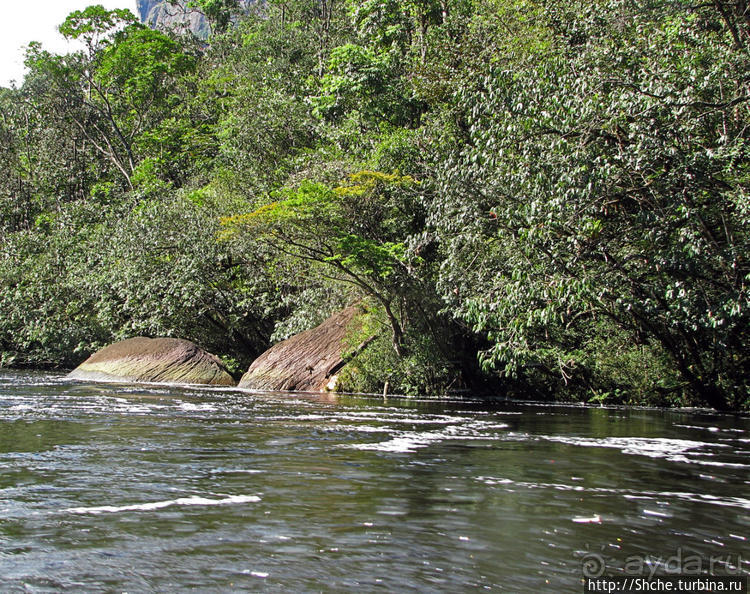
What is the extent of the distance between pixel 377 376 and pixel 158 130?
2526cm

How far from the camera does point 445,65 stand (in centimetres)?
2098

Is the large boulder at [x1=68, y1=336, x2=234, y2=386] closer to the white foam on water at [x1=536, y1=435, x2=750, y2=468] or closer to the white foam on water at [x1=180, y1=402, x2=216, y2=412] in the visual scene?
the white foam on water at [x1=180, y1=402, x2=216, y2=412]

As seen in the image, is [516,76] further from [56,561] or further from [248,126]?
[248,126]

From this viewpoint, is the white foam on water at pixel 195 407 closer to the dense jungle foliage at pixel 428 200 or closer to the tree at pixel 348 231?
the dense jungle foliage at pixel 428 200

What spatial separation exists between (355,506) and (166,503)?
1.30 meters

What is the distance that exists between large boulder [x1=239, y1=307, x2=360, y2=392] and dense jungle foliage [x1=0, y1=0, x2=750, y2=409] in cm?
86

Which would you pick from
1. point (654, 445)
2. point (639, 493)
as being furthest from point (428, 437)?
point (639, 493)

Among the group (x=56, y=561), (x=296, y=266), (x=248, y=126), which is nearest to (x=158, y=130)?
(x=248, y=126)

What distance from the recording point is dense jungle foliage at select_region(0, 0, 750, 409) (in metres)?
10.8

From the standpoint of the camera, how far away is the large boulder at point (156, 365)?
67.2ft

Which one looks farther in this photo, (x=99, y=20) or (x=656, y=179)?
(x=99, y=20)

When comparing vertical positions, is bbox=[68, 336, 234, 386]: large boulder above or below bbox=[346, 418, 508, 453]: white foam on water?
above

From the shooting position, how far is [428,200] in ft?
61.9

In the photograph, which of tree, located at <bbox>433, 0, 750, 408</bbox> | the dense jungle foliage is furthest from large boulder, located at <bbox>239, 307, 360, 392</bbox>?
tree, located at <bbox>433, 0, 750, 408</bbox>
